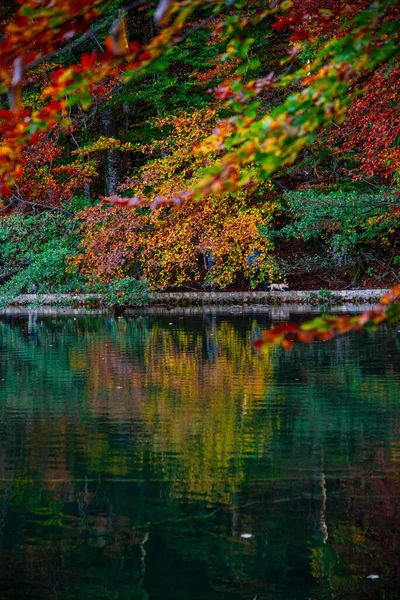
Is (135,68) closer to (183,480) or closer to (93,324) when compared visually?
(183,480)

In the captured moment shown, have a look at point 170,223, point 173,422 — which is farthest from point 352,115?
point 173,422

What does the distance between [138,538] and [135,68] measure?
2762mm

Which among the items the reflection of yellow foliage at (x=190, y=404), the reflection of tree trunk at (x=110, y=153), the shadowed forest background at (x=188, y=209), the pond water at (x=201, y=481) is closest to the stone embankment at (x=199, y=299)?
the shadowed forest background at (x=188, y=209)

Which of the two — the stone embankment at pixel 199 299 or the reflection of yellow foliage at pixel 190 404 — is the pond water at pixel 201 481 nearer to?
the reflection of yellow foliage at pixel 190 404

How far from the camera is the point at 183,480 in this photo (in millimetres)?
6492

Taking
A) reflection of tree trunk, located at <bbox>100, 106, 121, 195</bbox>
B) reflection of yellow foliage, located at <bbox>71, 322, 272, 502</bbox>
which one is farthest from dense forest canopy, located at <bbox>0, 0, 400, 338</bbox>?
reflection of yellow foliage, located at <bbox>71, 322, 272, 502</bbox>

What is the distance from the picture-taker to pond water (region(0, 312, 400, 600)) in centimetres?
466

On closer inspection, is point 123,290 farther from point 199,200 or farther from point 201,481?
point 201,481

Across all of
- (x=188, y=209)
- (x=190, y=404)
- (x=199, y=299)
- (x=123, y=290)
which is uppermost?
(x=190, y=404)

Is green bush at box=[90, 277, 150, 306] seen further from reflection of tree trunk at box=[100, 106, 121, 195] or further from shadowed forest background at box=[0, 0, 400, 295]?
reflection of tree trunk at box=[100, 106, 121, 195]

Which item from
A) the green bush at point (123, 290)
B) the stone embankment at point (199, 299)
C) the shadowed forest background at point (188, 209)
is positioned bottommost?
the stone embankment at point (199, 299)

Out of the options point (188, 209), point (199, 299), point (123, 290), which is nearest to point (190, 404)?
point (123, 290)

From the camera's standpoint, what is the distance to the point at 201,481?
6445mm

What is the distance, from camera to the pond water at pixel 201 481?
4.66 m
